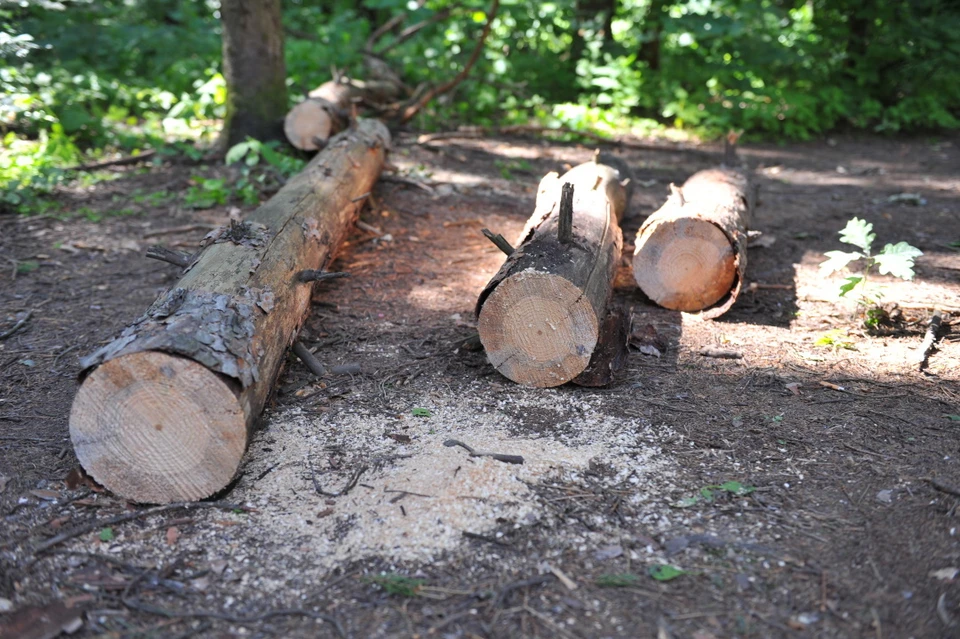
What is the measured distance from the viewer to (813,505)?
115 inches

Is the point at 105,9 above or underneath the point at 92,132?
above

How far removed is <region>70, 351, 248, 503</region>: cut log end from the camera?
2791 millimetres

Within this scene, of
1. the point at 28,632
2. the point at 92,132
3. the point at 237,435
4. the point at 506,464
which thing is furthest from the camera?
the point at 92,132

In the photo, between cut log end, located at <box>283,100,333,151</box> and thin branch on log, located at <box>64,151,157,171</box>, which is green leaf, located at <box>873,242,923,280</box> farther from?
thin branch on log, located at <box>64,151,157,171</box>

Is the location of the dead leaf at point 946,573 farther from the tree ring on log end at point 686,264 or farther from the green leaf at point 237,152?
the green leaf at point 237,152

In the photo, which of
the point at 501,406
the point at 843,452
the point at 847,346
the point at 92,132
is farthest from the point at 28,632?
the point at 92,132

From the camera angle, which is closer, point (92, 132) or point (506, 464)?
point (506, 464)

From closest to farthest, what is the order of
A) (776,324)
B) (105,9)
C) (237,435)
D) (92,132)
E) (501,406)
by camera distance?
1. (237,435)
2. (501,406)
3. (776,324)
4. (92,132)
5. (105,9)

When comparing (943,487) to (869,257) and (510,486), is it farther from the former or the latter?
(869,257)

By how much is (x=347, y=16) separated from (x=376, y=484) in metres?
8.56

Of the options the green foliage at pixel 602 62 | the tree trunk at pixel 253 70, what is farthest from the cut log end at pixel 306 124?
the green foliage at pixel 602 62

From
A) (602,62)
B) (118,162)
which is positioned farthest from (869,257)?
(602,62)

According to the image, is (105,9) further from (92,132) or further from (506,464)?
(506,464)

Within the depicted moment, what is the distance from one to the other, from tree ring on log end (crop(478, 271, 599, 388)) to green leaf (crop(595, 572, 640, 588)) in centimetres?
133
